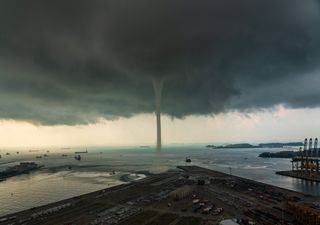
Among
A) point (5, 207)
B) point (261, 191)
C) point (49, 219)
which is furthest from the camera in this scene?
point (261, 191)

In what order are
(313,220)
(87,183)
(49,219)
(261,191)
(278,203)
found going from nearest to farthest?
(313,220)
(49,219)
(278,203)
(261,191)
(87,183)

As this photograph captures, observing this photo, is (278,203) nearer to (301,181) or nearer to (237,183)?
(237,183)

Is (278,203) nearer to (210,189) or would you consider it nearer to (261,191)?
(261,191)

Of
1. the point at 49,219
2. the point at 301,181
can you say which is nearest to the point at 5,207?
the point at 49,219

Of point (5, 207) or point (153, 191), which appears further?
point (153, 191)

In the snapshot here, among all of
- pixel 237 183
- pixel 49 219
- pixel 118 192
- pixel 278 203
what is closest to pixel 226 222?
pixel 278 203

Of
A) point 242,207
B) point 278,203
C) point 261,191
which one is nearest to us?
point 242,207
